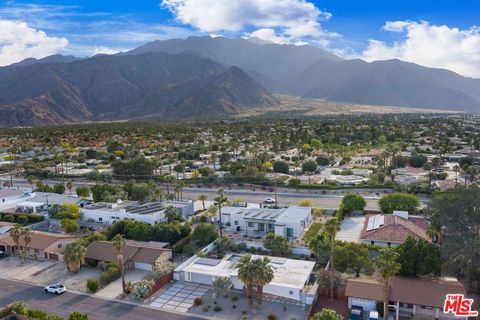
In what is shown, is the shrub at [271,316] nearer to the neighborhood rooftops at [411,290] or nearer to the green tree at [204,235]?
the neighborhood rooftops at [411,290]

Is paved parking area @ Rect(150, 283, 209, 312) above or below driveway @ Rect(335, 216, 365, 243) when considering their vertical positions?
below

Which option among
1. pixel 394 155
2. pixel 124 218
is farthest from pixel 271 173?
pixel 124 218

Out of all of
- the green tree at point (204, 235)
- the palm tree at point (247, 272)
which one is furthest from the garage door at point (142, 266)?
the palm tree at point (247, 272)

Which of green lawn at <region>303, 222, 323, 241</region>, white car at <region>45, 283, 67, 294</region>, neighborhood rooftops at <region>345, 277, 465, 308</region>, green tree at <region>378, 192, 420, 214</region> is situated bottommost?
white car at <region>45, 283, 67, 294</region>

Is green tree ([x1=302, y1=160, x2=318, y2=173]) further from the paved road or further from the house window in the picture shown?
the paved road

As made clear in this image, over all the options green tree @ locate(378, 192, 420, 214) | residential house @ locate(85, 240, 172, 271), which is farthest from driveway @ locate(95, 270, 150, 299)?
green tree @ locate(378, 192, 420, 214)

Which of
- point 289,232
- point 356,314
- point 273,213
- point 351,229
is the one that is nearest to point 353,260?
point 356,314
